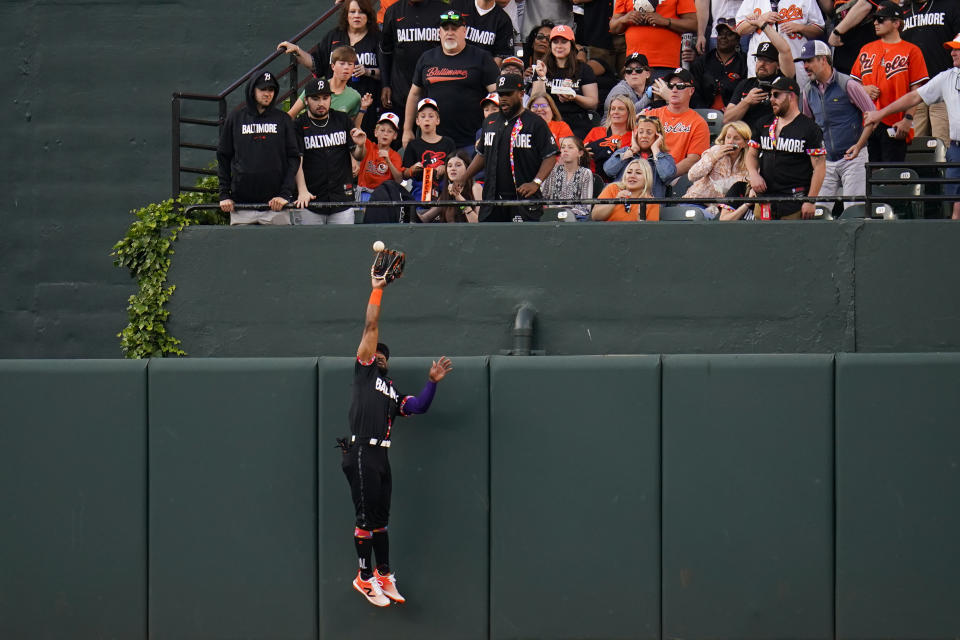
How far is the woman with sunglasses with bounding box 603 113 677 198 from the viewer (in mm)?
11516

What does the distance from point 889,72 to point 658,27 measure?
8.75 ft

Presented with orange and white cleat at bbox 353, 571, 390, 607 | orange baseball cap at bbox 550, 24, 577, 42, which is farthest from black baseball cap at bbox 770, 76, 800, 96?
orange and white cleat at bbox 353, 571, 390, 607

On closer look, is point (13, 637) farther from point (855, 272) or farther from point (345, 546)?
point (855, 272)

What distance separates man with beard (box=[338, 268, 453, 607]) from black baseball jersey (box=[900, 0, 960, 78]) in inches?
257

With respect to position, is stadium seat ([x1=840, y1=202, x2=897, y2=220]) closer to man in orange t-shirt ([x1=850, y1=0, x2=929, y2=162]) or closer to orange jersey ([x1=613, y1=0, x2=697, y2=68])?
man in orange t-shirt ([x1=850, y1=0, x2=929, y2=162])

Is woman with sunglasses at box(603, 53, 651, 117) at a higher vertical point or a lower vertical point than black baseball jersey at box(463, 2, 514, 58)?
lower

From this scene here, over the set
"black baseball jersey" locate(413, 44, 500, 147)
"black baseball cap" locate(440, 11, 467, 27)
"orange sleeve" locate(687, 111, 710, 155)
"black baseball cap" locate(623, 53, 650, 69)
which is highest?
"black baseball cap" locate(440, 11, 467, 27)

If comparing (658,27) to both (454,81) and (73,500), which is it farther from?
(73,500)

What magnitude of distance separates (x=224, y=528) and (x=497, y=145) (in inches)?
162

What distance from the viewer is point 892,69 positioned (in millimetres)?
12367

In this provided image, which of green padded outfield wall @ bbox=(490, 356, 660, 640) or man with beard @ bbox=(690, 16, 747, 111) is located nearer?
green padded outfield wall @ bbox=(490, 356, 660, 640)

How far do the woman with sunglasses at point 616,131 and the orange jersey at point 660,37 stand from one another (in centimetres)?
178

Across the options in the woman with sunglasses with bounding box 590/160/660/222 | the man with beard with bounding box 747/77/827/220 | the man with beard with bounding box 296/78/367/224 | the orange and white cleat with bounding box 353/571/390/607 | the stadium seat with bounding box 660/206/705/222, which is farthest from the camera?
the man with beard with bounding box 296/78/367/224

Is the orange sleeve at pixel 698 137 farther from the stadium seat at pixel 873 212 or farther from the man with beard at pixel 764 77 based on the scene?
the stadium seat at pixel 873 212
